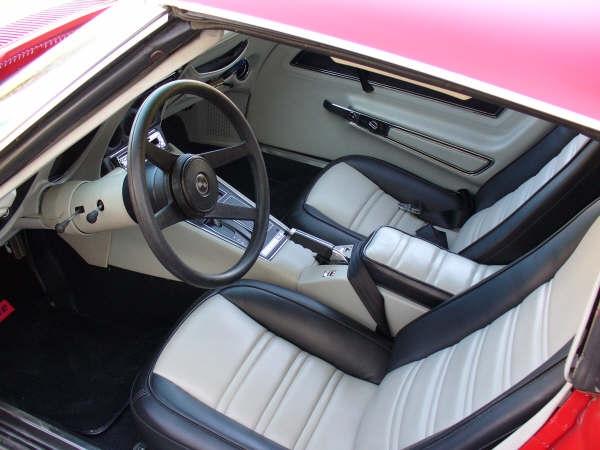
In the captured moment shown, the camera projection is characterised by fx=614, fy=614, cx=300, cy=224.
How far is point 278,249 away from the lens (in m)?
1.92

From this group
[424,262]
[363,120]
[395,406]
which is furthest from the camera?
[363,120]

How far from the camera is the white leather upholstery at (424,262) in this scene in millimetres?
1667

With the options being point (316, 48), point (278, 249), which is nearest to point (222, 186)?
point (278, 249)

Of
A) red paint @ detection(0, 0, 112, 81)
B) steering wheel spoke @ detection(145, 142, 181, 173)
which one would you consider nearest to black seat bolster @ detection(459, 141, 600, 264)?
Result: steering wheel spoke @ detection(145, 142, 181, 173)

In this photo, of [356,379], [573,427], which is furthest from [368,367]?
[573,427]

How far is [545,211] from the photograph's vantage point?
1669mm

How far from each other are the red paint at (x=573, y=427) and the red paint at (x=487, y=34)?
395 mm

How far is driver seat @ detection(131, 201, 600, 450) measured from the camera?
42.8 inches

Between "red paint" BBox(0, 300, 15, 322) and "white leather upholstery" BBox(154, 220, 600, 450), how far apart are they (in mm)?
918

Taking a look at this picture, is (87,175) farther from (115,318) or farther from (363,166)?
(363,166)

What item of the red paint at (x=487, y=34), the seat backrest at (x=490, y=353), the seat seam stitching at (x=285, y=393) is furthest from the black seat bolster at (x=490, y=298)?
the red paint at (x=487, y=34)

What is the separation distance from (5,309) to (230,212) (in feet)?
3.78

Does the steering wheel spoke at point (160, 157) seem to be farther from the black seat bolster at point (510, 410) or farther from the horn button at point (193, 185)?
the black seat bolster at point (510, 410)

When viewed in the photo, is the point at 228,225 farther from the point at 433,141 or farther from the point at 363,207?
the point at 433,141
